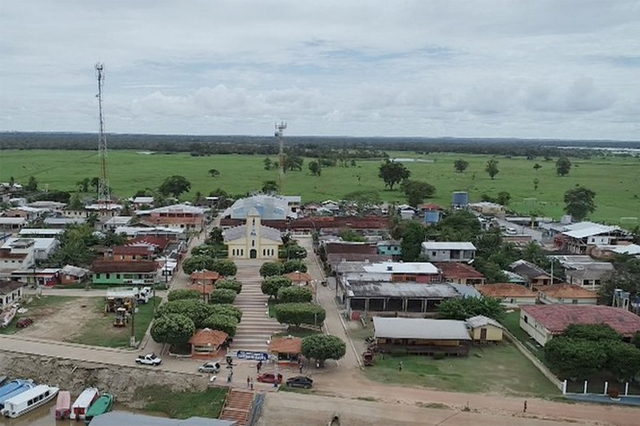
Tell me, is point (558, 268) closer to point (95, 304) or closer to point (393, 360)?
point (393, 360)

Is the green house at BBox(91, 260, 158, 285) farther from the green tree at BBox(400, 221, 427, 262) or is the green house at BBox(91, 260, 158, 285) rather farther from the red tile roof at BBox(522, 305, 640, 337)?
the red tile roof at BBox(522, 305, 640, 337)

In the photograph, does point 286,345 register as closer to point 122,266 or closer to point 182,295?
point 182,295

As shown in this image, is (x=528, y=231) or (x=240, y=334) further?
(x=528, y=231)

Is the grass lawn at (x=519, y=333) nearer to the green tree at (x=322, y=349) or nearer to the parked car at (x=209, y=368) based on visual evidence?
the green tree at (x=322, y=349)

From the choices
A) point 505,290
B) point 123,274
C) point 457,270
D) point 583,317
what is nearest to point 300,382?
point 583,317

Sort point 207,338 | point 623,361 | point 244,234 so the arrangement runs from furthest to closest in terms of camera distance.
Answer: point 244,234 < point 207,338 < point 623,361

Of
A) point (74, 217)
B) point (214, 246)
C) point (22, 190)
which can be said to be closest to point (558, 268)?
point (214, 246)
